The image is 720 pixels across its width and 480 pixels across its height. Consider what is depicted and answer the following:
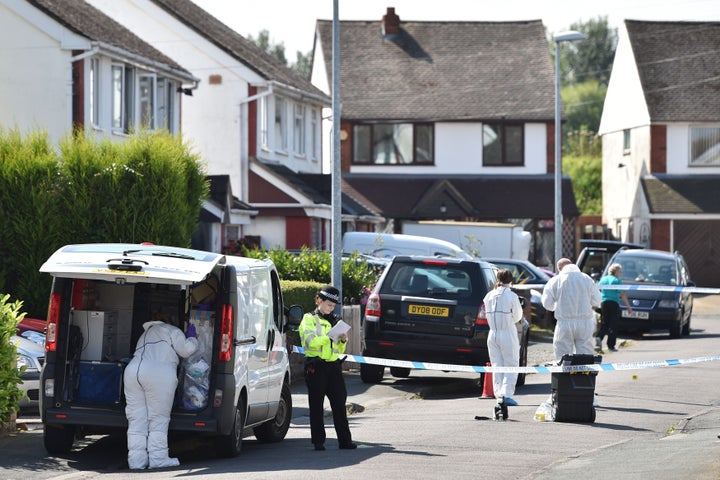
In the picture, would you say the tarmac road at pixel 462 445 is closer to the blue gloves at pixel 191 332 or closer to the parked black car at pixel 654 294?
the blue gloves at pixel 191 332

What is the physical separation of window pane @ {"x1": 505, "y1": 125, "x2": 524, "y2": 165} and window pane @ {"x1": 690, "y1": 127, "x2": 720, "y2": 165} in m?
6.47

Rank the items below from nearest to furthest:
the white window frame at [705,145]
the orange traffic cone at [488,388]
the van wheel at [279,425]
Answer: the van wheel at [279,425] → the orange traffic cone at [488,388] → the white window frame at [705,145]

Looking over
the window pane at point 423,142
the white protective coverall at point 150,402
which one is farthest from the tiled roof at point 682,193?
the white protective coverall at point 150,402

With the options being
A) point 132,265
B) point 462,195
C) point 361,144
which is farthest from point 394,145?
point 132,265

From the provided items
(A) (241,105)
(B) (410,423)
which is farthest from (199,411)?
(A) (241,105)

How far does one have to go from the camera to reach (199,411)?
1278 cm

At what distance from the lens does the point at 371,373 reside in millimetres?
20250

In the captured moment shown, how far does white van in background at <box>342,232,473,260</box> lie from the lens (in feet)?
114

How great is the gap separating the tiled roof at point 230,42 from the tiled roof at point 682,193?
528 inches

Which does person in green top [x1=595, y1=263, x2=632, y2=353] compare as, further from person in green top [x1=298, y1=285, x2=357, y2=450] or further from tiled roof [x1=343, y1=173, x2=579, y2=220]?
tiled roof [x1=343, y1=173, x2=579, y2=220]

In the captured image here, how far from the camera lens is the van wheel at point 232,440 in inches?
509

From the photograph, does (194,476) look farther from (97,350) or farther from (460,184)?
(460,184)

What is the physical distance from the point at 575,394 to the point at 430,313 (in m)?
4.04

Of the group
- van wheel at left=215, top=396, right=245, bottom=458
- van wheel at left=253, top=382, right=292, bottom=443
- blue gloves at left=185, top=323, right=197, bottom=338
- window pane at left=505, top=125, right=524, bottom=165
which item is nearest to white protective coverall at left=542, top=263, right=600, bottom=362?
van wheel at left=253, top=382, right=292, bottom=443
